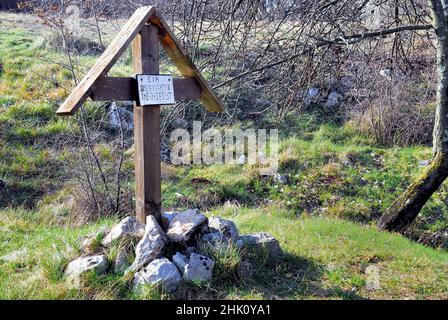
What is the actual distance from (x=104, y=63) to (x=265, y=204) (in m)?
5.63

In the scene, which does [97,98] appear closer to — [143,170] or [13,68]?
[143,170]

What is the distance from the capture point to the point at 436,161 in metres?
6.64

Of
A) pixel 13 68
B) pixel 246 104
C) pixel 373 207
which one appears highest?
pixel 13 68

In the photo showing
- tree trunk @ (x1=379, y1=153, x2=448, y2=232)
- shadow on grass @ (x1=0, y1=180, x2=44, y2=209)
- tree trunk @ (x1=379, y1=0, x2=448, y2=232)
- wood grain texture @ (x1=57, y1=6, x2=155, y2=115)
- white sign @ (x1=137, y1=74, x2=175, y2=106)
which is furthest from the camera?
shadow on grass @ (x1=0, y1=180, x2=44, y2=209)

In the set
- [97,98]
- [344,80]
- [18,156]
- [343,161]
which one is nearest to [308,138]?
[343,161]

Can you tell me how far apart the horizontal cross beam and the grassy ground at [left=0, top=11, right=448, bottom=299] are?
4.77 ft

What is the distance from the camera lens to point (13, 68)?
40.9 feet

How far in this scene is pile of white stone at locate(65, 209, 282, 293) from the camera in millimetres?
4000

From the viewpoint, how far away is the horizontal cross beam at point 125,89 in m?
4.04

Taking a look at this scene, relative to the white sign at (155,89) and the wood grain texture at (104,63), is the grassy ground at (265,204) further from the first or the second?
the white sign at (155,89)

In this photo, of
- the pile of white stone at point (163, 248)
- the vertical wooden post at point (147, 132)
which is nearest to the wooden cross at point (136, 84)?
the vertical wooden post at point (147, 132)

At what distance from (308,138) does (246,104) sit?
1.96m

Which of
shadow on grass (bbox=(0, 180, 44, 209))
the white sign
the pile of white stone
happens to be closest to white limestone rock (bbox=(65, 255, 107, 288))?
the pile of white stone

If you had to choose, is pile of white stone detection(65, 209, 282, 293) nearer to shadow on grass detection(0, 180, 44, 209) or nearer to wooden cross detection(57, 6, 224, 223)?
wooden cross detection(57, 6, 224, 223)
